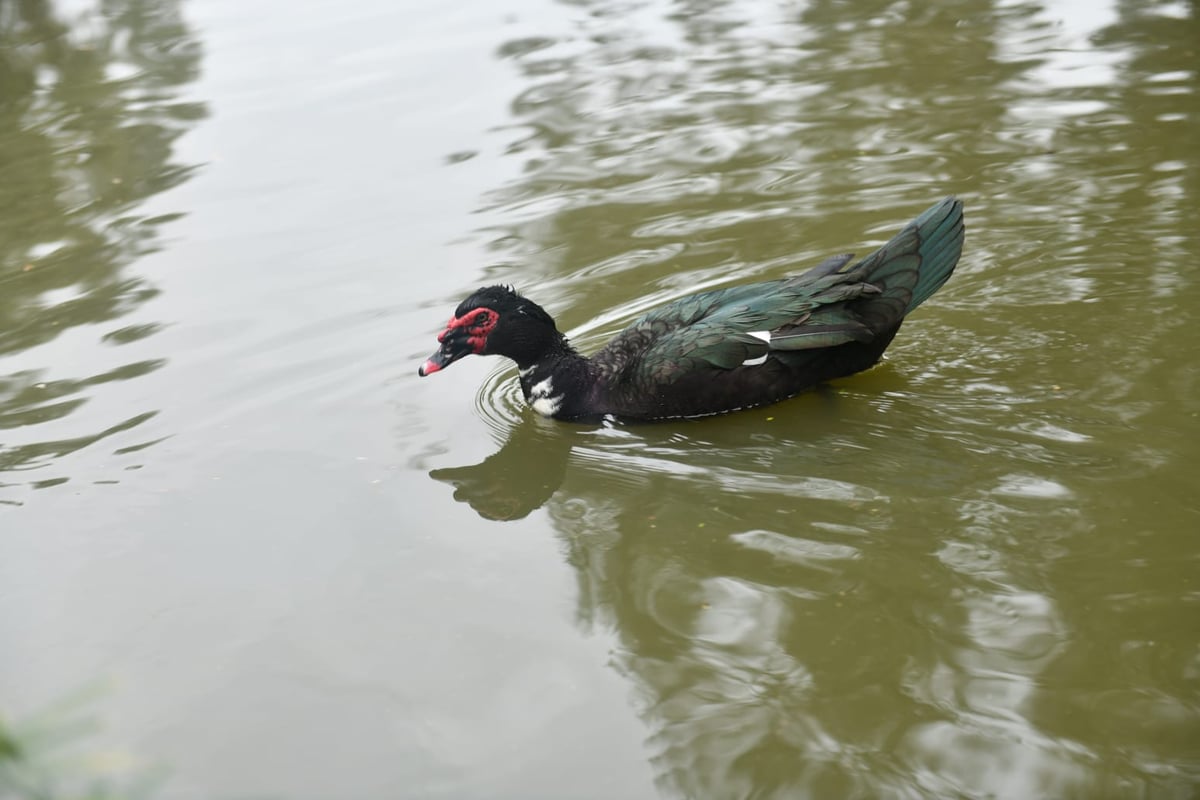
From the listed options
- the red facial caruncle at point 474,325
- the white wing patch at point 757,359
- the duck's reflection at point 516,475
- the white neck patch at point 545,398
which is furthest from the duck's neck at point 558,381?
the white wing patch at point 757,359

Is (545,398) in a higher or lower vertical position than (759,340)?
lower

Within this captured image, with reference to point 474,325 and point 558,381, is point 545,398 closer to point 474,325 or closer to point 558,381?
point 558,381

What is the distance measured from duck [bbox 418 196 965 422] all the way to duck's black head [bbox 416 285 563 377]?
21 mm

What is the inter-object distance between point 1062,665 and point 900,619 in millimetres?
585

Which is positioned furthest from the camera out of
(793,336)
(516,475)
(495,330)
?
(495,330)

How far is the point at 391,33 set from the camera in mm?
13234

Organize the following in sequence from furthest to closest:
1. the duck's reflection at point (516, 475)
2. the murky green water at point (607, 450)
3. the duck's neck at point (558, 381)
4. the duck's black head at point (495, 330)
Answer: the duck's black head at point (495, 330) → the duck's neck at point (558, 381) → the duck's reflection at point (516, 475) → the murky green water at point (607, 450)

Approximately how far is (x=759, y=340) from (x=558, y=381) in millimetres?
1079

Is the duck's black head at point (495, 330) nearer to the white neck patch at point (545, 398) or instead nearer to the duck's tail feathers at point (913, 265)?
the white neck patch at point (545, 398)

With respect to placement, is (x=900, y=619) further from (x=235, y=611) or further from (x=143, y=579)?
(x=143, y=579)

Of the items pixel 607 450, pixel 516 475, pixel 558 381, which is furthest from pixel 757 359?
pixel 516 475

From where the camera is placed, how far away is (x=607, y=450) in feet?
20.7

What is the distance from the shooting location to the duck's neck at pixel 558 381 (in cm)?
655

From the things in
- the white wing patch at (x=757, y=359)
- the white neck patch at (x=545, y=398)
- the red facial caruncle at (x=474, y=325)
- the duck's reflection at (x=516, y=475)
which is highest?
the red facial caruncle at (x=474, y=325)
